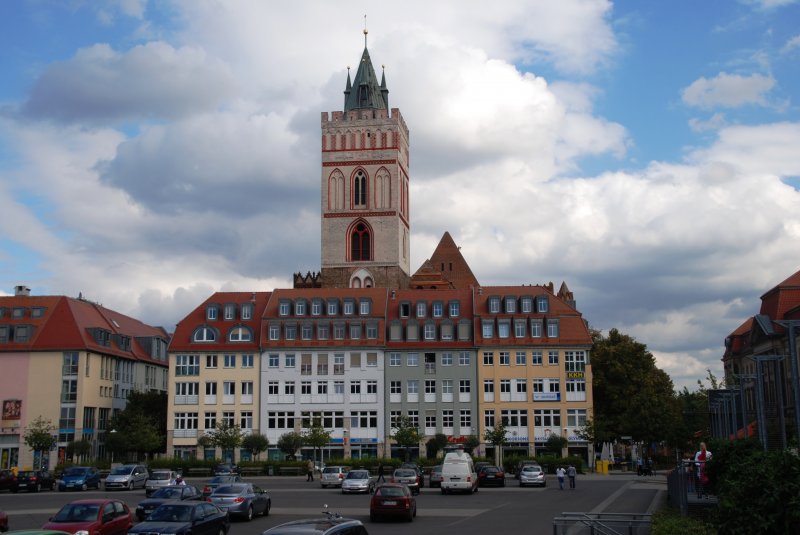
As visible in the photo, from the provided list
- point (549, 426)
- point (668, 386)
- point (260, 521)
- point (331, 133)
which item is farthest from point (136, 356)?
point (260, 521)

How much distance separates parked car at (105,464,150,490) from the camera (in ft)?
177

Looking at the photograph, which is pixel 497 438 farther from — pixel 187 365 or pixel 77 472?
pixel 77 472

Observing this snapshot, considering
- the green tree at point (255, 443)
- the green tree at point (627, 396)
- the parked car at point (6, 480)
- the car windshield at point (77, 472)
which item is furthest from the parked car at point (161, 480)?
the green tree at point (627, 396)

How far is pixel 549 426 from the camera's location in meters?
81.6

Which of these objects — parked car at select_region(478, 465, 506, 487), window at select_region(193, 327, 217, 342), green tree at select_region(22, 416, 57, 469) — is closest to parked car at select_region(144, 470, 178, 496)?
parked car at select_region(478, 465, 506, 487)

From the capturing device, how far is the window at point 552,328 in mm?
83562

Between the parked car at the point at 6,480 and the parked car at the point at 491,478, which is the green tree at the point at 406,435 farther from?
the parked car at the point at 6,480

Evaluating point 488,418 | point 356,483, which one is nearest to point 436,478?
point 356,483

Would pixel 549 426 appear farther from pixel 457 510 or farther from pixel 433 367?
pixel 457 510

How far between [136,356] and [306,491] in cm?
4744

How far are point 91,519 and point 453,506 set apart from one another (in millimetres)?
19725

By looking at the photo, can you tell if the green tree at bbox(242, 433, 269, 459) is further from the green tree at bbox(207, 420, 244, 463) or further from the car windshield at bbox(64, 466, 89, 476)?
the car windshield at bbox(64, 466, 89, 476)

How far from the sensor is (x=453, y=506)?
3994 centimetres

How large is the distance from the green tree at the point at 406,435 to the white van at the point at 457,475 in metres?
28.4
